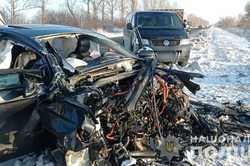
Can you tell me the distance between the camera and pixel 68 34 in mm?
5254

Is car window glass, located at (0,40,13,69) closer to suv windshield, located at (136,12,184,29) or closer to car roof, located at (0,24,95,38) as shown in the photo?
car roof, located at (0,24,95,38)

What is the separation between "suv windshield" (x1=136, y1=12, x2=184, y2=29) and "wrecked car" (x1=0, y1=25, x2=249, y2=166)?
8618 mm

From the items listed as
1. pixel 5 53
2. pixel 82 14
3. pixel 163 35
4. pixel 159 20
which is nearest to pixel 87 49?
pixel 5 53

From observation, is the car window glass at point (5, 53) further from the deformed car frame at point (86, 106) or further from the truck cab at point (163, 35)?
the truck cab at point (163, 35)

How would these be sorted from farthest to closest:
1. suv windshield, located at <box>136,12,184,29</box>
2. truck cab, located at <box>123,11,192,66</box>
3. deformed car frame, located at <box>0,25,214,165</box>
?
suv windshield, located at <box>136,12,184,29</box> → truck cab, located at <box>123,11,192,66</box> → deformed car frame, located at <box>0,25,214,165</box>

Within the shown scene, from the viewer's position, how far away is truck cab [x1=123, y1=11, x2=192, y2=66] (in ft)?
43.0

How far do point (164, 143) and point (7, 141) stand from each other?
167 cm

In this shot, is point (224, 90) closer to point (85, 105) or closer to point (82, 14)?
point (85, 105)

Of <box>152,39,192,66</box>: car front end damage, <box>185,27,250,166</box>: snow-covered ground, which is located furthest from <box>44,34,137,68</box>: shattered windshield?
<box>152,39,192,66</box>: car front end damage

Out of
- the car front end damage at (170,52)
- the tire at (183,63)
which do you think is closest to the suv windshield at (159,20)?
the car front end damage at (170,52)

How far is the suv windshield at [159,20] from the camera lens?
13984 mm

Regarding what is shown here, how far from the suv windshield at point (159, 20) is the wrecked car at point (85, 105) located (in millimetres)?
8618

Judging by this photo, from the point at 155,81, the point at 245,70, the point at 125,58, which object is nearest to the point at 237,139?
the point at 155,81

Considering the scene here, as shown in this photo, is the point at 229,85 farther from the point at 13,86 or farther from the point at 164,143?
the point at 13,86
